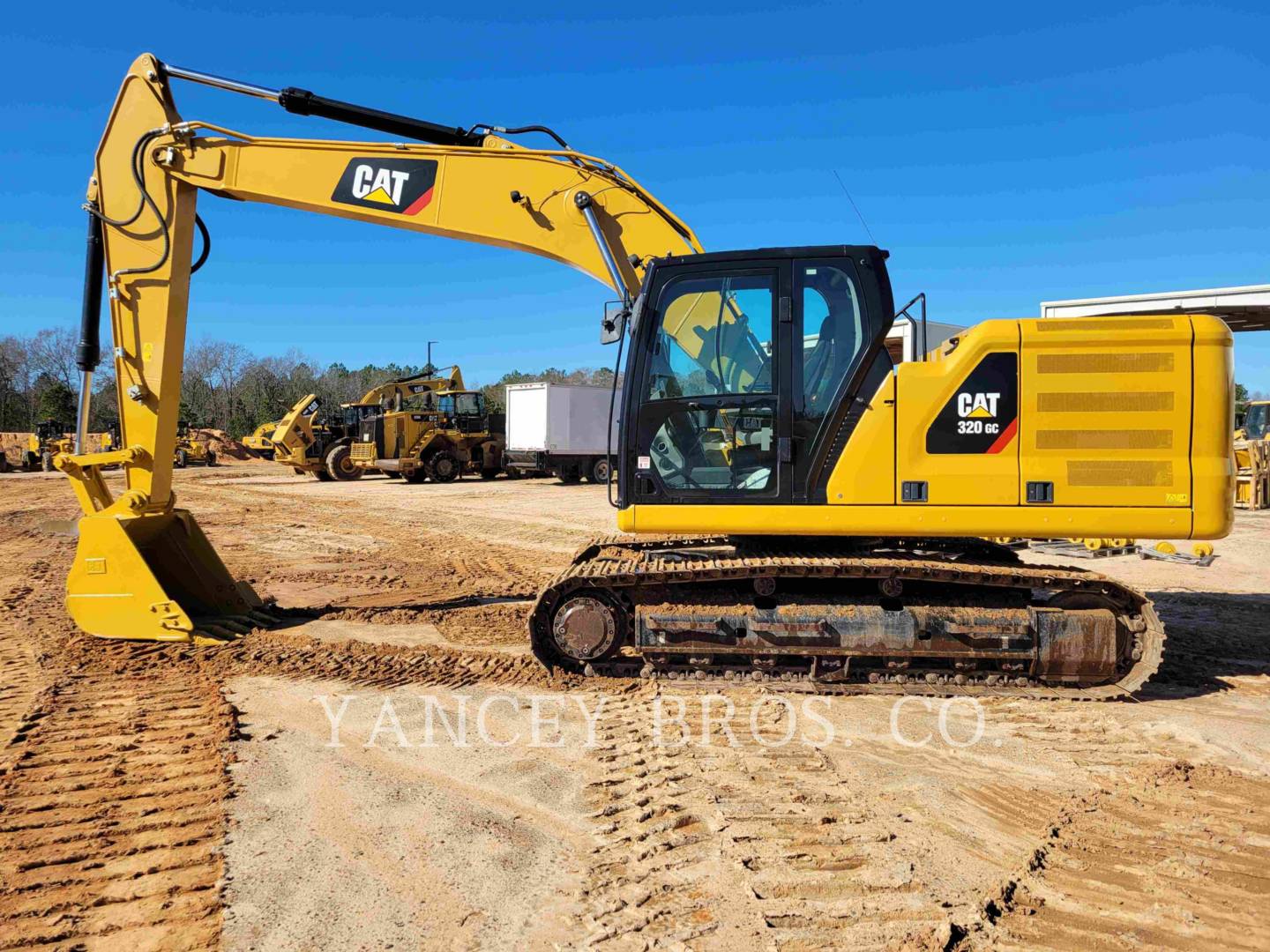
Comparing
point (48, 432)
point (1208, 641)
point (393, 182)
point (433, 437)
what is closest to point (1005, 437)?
point (1208, 641)

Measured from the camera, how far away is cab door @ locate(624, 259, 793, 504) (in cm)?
523

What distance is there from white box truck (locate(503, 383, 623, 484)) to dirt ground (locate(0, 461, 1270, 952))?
64.8 feet

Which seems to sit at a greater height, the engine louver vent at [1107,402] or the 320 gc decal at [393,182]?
the 320 gc decal at [393,182]

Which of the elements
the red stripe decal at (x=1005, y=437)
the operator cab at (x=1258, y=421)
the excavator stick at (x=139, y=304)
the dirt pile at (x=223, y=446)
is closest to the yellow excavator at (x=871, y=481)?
the red stripe decal at (x=1005, y=437)

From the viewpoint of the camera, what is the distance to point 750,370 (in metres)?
5.28

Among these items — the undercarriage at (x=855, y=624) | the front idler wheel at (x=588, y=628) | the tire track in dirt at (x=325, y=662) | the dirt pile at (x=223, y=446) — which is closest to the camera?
the undercarriage at (x=855, y=624)

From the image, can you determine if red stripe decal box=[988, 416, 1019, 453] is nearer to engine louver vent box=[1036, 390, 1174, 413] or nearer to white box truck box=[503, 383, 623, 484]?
engine louver vent box=[1036, 390, 1174, 413]

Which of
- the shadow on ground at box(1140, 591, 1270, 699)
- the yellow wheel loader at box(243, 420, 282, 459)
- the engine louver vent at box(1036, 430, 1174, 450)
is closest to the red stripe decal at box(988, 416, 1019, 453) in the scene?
the engine louver vent at box(1036, 430, 1174, 450)

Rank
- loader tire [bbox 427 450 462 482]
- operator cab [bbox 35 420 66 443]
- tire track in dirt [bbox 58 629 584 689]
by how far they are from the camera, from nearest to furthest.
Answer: tire track in dirt [bbox 58 629 584 689], loader tire [bbox 427 450 462 482], operator cab [bbox 35 420 66 443]

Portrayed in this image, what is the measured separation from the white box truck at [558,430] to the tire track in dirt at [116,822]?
21.3 metres

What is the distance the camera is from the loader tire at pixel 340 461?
92.5 feet

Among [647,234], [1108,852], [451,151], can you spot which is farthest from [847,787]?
[451,151]

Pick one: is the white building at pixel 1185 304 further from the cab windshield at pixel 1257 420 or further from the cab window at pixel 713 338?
the cab window at pixel 713 338

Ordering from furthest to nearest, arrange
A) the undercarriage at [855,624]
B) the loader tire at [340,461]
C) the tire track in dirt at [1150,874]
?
the loader tire at [340,461] → the undercarriage at [855,624] → the tire track in dirt at [1150,874]
